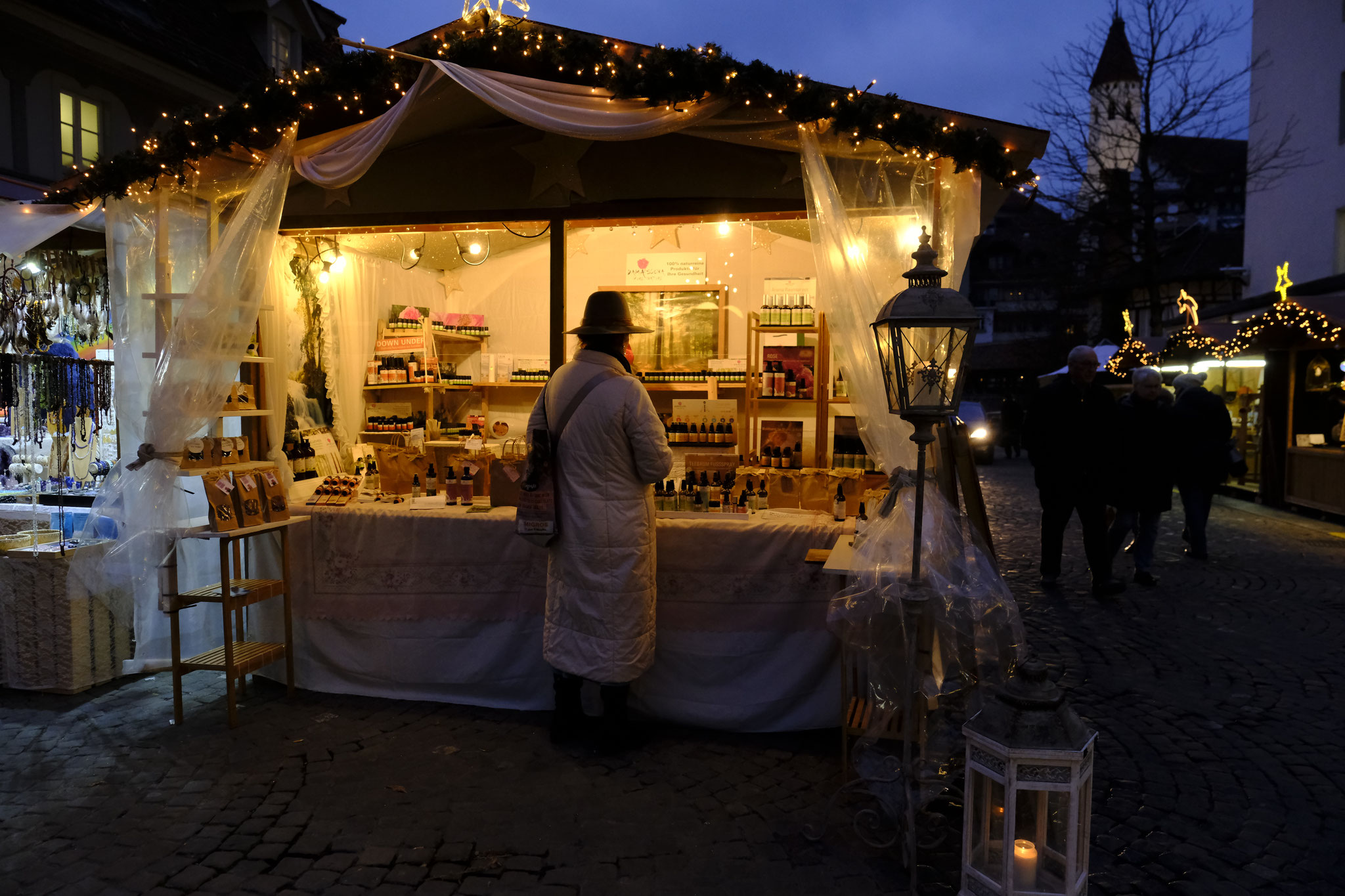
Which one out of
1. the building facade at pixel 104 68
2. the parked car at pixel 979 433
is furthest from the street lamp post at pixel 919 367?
the parked car at pixel 979 433

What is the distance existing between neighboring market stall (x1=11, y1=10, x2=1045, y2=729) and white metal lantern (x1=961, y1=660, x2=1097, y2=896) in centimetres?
146

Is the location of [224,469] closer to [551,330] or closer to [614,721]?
[551,330]

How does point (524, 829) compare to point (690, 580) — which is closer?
point (524, 829)

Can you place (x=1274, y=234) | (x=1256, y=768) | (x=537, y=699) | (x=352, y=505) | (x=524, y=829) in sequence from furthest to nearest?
(x=1274, y=234)
(x=352, y=505)
(x=537, y=699)
(x=1256, y=768)
(x=524, y=829)

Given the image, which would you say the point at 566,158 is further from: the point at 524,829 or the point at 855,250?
the point at 524,829

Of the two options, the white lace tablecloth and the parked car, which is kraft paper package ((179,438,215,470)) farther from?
the parked car

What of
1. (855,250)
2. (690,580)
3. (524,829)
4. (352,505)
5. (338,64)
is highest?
(338,64)

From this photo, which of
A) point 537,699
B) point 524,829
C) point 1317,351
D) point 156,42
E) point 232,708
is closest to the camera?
point 524,829

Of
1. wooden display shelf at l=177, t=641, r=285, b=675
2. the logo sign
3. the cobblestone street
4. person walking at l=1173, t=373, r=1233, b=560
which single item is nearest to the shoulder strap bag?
the cobblestone street

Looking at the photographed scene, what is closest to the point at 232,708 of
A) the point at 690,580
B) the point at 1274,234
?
the point at 690,580

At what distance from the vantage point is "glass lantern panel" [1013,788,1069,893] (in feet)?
7.98

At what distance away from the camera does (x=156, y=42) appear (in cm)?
1155

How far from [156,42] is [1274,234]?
64.0 ft

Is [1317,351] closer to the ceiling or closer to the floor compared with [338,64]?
closer to the floor
